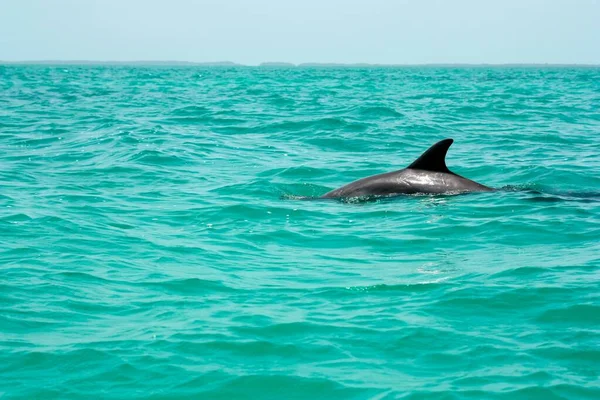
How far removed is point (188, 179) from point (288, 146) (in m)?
6.17

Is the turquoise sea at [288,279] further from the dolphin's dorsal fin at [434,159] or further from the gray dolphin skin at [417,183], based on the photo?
the dolphin's dorsal fin at [434,159]

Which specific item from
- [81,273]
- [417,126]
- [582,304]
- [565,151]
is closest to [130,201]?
[81,273]

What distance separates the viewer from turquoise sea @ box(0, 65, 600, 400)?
6734 mm

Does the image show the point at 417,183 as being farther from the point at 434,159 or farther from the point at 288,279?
the point at 288,279

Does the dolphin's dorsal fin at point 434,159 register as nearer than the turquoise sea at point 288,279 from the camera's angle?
No

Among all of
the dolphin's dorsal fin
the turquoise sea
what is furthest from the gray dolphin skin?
the turquoise sea

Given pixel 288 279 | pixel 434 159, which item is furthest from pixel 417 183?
pixel 288 279

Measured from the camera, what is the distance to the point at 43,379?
6.73 metres

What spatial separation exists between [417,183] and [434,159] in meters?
0.53

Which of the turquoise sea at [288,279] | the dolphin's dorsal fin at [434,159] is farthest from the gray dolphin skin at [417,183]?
the turquoise sea at [288,279]

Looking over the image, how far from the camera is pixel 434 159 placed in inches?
567

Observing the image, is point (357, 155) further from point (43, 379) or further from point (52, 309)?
point (43, 379)

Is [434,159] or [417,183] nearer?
[434,159]

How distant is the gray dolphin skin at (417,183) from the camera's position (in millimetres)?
14500
